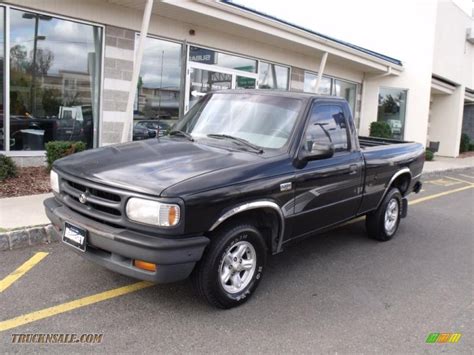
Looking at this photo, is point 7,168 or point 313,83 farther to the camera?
point 313,83

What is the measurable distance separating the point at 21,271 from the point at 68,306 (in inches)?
39.9

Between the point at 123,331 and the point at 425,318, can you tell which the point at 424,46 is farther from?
the point at 123,331

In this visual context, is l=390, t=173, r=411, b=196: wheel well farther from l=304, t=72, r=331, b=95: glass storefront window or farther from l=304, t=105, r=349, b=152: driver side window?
l=304, t=72, r=331, b=95: glass storefront window

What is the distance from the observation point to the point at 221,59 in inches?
460

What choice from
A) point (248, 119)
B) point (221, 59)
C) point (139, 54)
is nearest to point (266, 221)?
point (248, 119)

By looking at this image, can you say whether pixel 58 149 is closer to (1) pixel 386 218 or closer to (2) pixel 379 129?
(1) pixel 386 218

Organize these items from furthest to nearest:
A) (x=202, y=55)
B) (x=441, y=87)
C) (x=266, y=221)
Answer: (x=441, y=87) → (x=202, y=55) → (x=266, y=221)

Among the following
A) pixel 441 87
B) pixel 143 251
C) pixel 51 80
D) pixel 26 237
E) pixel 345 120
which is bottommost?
pixel 26 237

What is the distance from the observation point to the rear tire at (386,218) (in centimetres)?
599

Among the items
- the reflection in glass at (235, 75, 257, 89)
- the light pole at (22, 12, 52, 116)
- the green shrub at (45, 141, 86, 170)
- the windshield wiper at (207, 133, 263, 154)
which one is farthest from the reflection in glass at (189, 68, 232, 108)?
the windshield wiper at (207, 133, 263, 154)

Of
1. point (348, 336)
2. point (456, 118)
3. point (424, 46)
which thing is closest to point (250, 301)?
point (348, 336)

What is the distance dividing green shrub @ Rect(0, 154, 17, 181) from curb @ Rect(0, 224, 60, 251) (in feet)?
8.39

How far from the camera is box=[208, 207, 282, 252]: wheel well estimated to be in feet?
12.6

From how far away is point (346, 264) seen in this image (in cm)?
516
